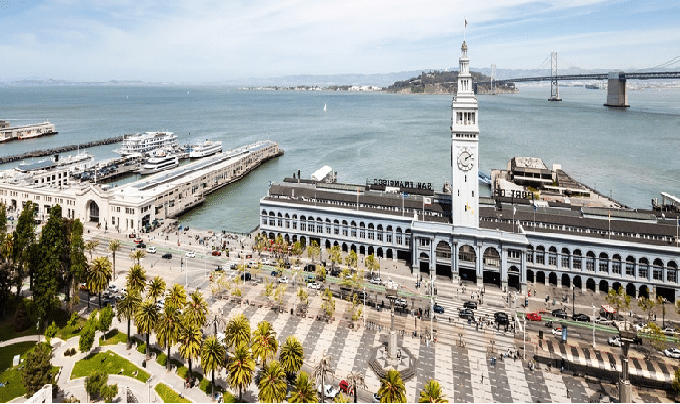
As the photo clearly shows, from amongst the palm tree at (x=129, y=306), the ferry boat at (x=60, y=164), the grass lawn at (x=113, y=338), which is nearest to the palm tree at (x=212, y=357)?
the palm tree at (x=129, y=306)

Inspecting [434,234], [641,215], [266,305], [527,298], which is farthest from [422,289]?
[641,215]

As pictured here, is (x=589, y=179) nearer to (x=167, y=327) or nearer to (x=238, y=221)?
(x=238, y=221)

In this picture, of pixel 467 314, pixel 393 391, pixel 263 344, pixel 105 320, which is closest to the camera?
pixel 393 391

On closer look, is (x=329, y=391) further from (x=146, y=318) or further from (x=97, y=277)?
(x=97, y=277)

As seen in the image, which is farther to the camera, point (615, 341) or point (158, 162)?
point (158, 162)

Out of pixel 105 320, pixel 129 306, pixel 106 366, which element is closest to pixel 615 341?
pixel 129 306

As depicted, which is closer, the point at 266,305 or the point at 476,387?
the point at 476,387

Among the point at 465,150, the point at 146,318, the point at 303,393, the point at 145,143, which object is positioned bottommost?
the point at 303,393
